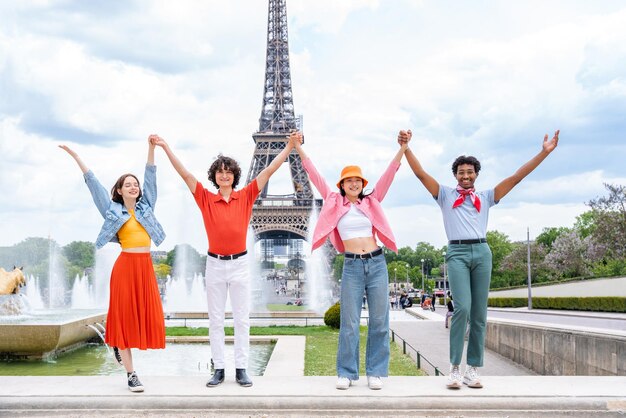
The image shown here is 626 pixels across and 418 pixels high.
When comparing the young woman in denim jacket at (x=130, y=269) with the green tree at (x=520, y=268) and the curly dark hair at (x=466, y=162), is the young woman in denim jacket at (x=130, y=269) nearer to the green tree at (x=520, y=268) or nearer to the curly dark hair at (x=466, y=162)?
the curly dark hair at (x=466, y=162)

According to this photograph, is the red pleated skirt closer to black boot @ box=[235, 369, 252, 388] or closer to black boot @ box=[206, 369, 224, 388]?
black boot @ box=[206, 369, 224, 388]

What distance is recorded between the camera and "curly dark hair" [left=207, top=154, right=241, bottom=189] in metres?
5.94

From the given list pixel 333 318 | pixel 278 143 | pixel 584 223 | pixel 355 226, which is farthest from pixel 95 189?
pixel 584 223

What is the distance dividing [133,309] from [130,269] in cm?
36

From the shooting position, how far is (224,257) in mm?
5727

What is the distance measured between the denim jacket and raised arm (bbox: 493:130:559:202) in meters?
3.28

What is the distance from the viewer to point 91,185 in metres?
5.81

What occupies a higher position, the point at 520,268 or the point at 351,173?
the point at 351,173

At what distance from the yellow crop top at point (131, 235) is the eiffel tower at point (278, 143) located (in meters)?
52.0

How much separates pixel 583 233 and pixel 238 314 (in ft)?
192

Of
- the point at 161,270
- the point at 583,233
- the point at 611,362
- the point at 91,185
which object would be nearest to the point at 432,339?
the point at 611,362

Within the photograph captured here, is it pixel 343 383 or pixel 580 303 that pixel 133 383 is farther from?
pixel 580 303

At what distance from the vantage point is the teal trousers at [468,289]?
18.5ft

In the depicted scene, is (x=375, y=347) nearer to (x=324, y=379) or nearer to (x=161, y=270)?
(x=324, y=379)
